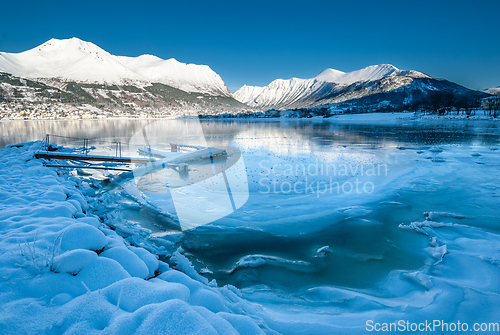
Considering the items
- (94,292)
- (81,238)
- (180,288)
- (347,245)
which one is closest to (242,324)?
(180,288)

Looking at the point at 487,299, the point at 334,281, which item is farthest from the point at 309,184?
the point at 487,299

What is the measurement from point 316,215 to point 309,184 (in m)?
3.17

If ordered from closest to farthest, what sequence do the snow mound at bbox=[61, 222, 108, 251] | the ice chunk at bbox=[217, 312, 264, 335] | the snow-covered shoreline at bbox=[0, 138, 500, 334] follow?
the snow-covered shoreline at bbox=[0, 138, 500, 334] < the ice chunk at bbox=[217, 312, 264, 335] < the snow mound at bbox=[61, 222, 108, 251]

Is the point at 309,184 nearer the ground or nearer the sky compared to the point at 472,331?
nearer the sky

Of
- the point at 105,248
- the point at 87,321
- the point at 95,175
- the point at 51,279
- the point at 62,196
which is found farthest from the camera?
the point at 95,175

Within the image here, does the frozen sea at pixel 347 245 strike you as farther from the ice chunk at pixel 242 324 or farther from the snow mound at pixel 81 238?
the snow mound at pixel 81 238

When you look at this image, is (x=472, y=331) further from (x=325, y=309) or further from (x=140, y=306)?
(x=140, y=306)

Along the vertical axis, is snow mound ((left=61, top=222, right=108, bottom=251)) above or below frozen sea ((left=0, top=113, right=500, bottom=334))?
above

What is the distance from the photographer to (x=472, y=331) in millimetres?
3461

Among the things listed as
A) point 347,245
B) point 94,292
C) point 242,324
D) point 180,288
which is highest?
point 94,292

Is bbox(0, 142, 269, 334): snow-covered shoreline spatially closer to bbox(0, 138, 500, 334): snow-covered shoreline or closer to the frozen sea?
bbox(0, 138, 500, 334): snow-covered shoreline

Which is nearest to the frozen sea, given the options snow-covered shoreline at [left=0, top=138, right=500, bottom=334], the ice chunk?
snow-covered shoreline at [left=0, top=138, right=500, bottom=334]

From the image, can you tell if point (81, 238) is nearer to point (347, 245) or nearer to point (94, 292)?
point (94, 292)

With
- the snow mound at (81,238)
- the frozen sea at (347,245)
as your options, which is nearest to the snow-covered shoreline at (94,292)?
the snow mound at (81,238)
